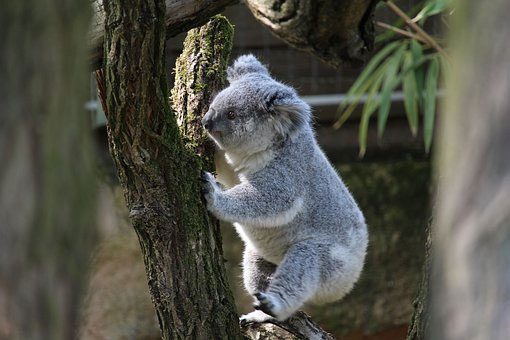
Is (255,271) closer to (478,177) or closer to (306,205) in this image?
(306,205)

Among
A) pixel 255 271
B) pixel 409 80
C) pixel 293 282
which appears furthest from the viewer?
pixel 409 80

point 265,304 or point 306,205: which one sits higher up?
point 306,205

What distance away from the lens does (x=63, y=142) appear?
1358 mm

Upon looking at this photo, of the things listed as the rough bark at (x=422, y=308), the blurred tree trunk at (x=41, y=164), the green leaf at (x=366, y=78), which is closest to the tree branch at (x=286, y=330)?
the rough bark at (x=422, y=308)

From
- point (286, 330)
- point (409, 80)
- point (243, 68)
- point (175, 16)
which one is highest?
point (175, 16)

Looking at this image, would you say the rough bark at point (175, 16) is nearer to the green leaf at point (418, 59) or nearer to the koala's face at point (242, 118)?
the koala's face at point (242, 118)

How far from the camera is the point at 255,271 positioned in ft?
11.9

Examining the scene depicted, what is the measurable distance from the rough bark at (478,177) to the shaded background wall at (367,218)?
14.9 feet

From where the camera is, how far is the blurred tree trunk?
132cm

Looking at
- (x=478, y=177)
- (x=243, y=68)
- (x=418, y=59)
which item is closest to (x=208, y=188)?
(x=243, y=68)

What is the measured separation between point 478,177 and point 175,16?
5.99ft

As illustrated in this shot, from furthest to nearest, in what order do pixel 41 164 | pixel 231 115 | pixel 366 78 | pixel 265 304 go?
pixel 366 78 → pixel 231 115 → pixel 265 304 → pixel 41 164

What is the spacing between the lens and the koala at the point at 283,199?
3.33 m

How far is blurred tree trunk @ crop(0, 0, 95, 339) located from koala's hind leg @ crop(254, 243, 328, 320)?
179cm
